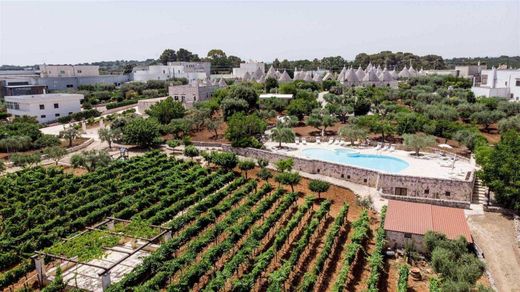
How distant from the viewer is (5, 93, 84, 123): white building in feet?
188

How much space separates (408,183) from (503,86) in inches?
1900

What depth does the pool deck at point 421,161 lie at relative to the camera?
3184cm

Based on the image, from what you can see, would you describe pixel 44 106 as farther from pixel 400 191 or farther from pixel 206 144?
pixel 400 191

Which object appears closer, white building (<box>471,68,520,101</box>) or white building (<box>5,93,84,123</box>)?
white building (<box>5,93,84,123</box>)

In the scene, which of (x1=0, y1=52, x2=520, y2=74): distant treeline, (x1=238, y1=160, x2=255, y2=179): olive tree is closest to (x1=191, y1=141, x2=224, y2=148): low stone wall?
(x1=238, y1=160, x2=255, y2=179): olive tree

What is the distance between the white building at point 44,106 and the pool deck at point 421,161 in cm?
3615

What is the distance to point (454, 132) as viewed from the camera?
137ft

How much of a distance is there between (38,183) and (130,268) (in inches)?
599

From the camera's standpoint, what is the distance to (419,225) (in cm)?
2270

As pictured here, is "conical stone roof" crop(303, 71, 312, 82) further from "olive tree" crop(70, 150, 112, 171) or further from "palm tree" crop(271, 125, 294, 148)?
"olive tree" crop(70, 150, 112, 171)

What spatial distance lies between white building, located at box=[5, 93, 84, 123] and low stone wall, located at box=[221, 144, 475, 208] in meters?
42.9

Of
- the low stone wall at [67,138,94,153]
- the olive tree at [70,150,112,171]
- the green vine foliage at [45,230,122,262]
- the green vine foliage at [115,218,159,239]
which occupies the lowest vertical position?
the green vine foliage at [115,218,159,239]

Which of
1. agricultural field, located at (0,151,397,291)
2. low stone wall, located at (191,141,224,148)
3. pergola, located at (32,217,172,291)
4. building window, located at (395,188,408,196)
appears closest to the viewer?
pergola, located at (32,217,172,291)

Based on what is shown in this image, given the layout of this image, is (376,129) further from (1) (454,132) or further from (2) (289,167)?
(2) (289,167)
